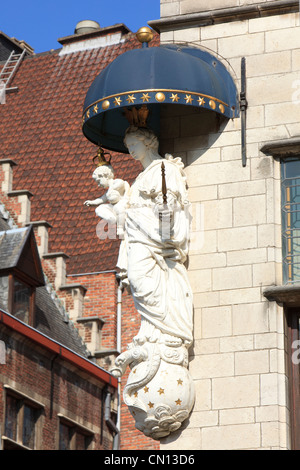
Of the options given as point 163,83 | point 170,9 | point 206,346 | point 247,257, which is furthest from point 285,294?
point 170,9

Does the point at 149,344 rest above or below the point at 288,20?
below

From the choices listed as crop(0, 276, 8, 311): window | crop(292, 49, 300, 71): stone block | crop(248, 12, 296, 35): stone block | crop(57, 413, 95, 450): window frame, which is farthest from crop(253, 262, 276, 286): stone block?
crop(57, 413, 95, 450): window frame

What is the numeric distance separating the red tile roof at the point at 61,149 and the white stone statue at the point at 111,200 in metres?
20.4

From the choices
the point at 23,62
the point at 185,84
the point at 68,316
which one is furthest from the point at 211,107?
the point at 23,62

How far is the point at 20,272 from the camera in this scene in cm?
3281

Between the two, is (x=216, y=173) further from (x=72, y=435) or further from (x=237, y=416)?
(x=72, y=435)

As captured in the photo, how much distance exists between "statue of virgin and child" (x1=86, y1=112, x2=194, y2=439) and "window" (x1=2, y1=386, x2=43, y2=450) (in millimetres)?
16822

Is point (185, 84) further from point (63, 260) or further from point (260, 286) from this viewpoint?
point (63, 260)

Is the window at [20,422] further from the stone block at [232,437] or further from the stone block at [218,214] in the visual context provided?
the stone block at [232,437]

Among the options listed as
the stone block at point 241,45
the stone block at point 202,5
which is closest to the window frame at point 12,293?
the stone block at point 202,5

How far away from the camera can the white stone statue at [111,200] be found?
14508 mm

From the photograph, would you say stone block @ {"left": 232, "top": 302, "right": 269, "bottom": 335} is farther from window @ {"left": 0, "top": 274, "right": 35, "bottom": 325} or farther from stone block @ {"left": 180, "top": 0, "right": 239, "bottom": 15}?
window @ {"left": 0, "top": 274, "right": 35, "bottom": 325}

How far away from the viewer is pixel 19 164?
4016 centimetres

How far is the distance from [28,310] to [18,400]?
7.53 ft
